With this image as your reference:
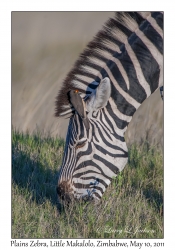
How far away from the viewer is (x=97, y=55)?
5461mm

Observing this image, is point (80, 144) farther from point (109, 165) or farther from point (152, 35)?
point (152, 35)

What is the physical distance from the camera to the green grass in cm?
523

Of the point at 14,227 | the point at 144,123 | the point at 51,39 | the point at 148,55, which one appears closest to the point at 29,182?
the point at 14,227

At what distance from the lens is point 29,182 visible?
6336 millimetres

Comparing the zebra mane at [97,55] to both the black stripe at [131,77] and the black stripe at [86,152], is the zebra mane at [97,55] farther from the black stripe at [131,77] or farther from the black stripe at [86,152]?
the black stripe at [86,152]

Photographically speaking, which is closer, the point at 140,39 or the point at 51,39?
the point at 140,39

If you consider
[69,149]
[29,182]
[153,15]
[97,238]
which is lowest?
[97,238]

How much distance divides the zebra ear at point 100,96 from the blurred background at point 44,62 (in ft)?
13.9

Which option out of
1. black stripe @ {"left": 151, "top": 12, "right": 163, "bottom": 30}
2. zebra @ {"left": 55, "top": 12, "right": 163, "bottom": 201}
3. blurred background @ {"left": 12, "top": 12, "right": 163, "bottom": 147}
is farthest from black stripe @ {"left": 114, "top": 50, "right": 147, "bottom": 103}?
blurred background @ {"left": 12, "top": 12, "right": 163, "bottom": 147}

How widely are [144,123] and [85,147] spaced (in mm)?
4417

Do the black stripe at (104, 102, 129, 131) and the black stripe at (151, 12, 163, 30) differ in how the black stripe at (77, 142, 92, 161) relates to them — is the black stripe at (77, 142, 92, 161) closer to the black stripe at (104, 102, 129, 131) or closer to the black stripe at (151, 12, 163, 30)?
the black stripe at (104, 102, 129, 131)

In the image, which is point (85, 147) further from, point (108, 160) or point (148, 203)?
point (148, 203)

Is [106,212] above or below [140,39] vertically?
below

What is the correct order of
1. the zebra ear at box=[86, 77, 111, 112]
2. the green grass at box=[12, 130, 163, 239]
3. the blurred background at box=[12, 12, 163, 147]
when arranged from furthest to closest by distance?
1. the blurred background at box=[12, 12, 163, 147]
2. the green grass at box=[12, 130, 163, 239]
3. the zebra ear at box=[86, 77, 111, 112]
